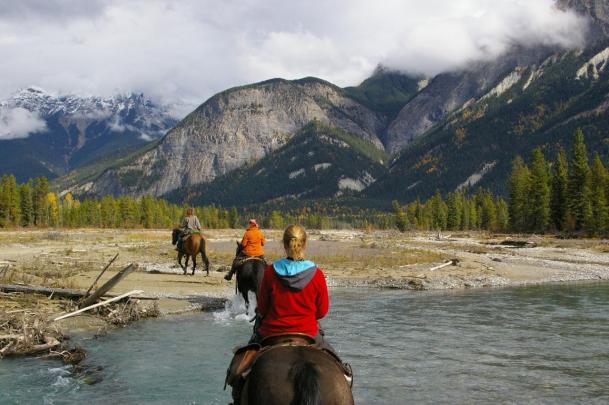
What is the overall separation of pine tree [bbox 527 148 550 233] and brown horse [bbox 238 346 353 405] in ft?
304

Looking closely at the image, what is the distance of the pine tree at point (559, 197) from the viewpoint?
85688 millimetres

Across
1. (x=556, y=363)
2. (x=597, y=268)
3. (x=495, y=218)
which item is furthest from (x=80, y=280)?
(x=495, y=218)

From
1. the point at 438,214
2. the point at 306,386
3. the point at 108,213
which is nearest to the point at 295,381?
the point at 306,386

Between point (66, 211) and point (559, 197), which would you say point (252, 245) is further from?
point (66, 211)

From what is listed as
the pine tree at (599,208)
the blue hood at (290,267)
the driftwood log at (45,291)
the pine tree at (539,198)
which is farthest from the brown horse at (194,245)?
the pine tree at (539,198)

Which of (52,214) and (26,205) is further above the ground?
(26,205)

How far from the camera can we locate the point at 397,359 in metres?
14.3

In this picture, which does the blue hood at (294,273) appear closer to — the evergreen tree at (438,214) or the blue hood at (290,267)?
the blue hood at (290,267)

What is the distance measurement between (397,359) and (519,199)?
9626 cm

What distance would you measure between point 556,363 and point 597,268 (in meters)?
29.8

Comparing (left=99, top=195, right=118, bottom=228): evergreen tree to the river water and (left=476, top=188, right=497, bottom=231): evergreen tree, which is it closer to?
(left=476, top=188, right=497, bottom=231): evergreen tree

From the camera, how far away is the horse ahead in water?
61.7ft

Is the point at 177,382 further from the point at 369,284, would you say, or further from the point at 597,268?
the point at 597,268

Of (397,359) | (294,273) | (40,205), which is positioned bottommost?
(397,359)
